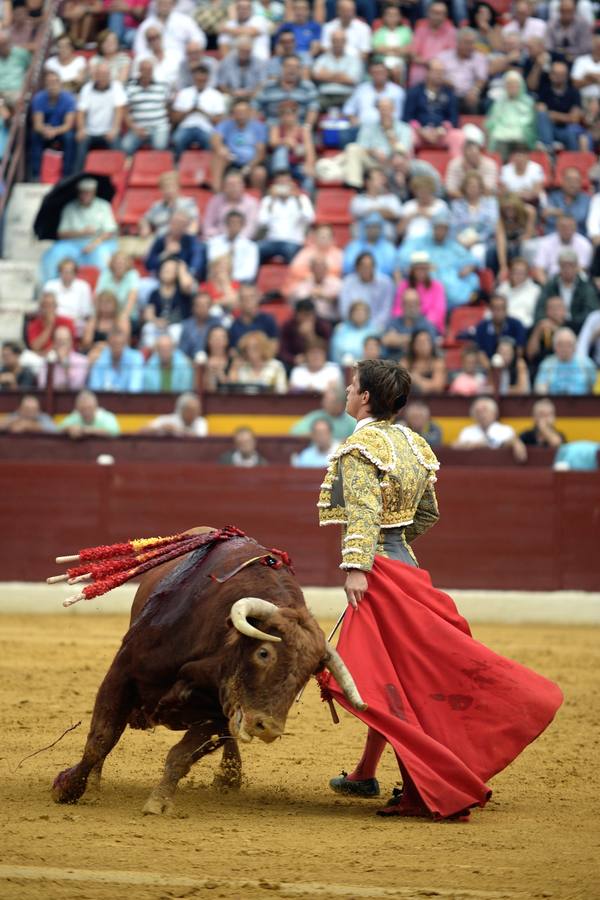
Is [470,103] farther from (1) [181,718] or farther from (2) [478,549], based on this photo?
(1) [181,718]

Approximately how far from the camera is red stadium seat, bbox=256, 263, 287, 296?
473 inches

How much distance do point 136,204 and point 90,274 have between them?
3.33 ft

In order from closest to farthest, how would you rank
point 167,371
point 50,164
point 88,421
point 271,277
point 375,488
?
point 375,488 < point 167,371 < point 88,421 < point 271,277 < point 50,164

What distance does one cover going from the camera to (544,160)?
41.7ft

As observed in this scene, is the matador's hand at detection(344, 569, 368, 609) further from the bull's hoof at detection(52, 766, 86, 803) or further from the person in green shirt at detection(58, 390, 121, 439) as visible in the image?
the person in green shirt at detection(58, 390, 121, 439)

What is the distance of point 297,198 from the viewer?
40.0ft

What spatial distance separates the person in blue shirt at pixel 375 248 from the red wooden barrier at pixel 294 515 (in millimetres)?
1774

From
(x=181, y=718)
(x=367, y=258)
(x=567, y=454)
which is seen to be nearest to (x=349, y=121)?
(x=367, y=258)

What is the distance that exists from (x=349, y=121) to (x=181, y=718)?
896 centimetres

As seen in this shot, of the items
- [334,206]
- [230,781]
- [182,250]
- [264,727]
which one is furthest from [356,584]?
[334,206]

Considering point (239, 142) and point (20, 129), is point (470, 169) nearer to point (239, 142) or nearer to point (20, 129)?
point (239, 142)

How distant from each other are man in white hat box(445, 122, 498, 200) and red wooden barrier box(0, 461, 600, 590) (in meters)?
2.55

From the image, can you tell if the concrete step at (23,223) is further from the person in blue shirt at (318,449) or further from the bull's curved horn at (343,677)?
the bull's curved horn at (343,677)

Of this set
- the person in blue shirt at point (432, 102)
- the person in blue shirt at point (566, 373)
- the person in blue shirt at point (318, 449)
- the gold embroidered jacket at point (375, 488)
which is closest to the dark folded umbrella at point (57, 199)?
the person in blue shirt at point (432, 102)
